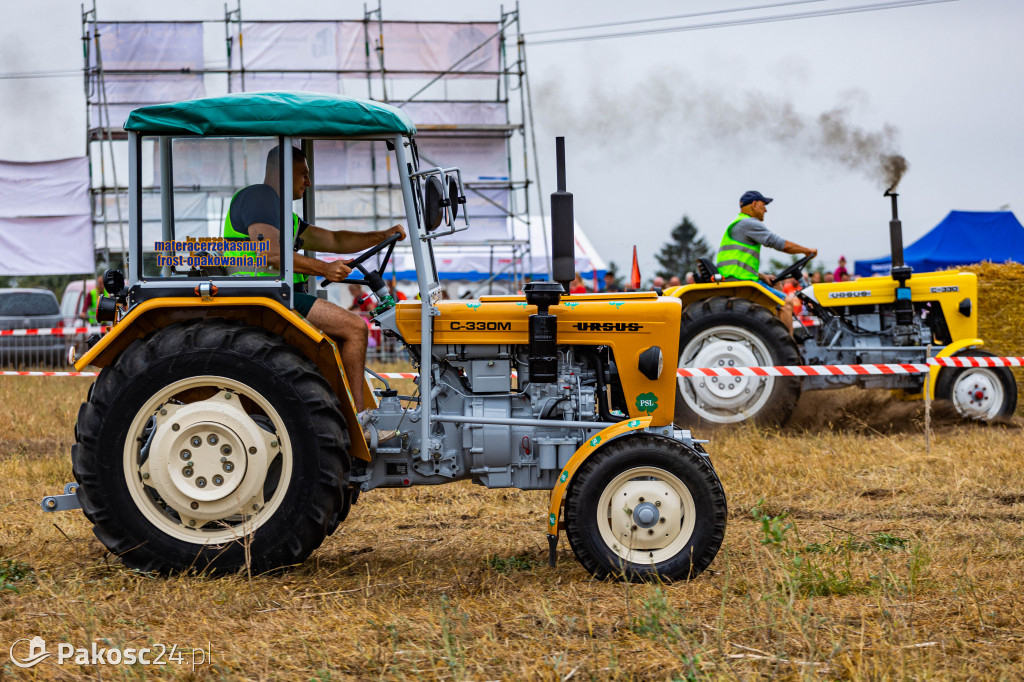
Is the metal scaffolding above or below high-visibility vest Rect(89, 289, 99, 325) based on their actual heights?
above

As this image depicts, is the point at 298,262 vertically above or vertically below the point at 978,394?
above

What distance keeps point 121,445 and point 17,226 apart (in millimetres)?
13798

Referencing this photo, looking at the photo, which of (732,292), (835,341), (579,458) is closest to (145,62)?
(732,292)

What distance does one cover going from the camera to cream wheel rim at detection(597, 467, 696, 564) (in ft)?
14.6

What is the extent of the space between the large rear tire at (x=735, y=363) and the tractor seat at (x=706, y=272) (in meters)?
0.32

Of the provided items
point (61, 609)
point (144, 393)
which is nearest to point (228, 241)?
point (144, 393)

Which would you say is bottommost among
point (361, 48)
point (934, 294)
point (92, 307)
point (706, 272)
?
point (934, 294)

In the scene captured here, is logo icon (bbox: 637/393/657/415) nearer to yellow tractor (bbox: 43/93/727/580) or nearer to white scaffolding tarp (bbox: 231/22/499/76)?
yellow tractor (bbox: 43/93/727/580)

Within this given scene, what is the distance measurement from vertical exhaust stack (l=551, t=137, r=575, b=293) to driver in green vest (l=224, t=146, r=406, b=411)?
874mm

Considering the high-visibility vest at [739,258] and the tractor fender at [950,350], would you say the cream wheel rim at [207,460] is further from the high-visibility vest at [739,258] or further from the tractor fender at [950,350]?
the tractor fender at [950,350]

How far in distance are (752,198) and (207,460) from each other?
6.31 meters

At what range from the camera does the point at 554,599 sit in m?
4.18

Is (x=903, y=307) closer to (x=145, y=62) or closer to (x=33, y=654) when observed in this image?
(x=33, y=654)

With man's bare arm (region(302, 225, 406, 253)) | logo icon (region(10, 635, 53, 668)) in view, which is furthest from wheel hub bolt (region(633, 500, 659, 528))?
logo icon (region(10, 635, 53, 668))
